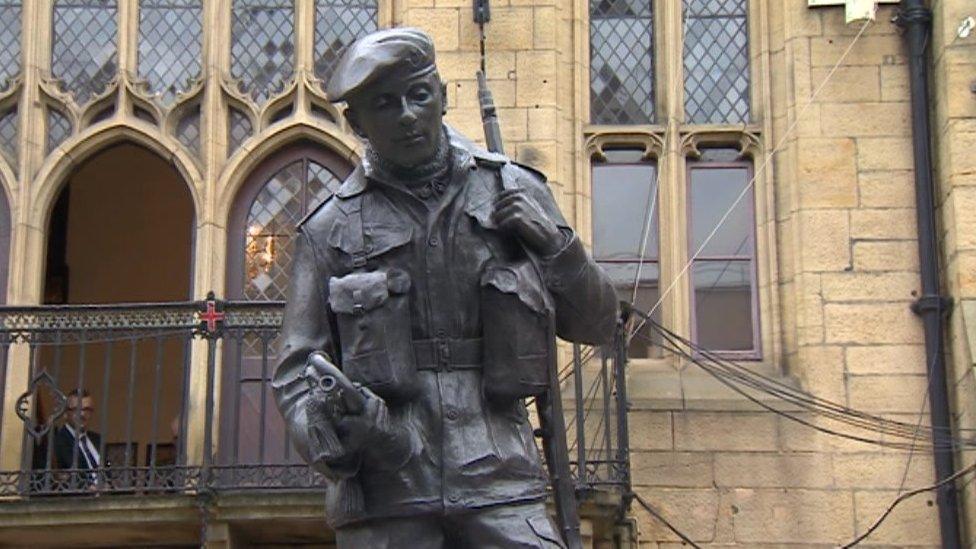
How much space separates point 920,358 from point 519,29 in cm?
347

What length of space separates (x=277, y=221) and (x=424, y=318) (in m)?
7.98

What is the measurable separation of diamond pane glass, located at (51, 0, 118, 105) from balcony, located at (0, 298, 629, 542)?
5.86 feet

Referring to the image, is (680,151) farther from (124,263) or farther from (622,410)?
(124,263)

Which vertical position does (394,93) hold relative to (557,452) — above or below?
above

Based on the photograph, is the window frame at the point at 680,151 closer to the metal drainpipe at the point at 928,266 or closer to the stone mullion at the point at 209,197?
the metal drainpipe at the point at 928,266

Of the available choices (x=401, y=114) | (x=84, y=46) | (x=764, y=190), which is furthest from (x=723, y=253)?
(x=401, y=114)

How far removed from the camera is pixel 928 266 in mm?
12125

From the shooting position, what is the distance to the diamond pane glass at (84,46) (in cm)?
1285

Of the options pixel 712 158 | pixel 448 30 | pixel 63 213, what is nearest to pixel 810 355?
pixel 712 158

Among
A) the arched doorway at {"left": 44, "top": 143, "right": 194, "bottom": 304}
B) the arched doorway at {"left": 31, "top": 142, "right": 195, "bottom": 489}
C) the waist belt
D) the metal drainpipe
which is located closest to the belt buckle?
the waist belt

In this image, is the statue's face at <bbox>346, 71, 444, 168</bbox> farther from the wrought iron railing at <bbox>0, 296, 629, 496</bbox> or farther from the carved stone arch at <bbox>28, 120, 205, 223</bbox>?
the carved stone arch at <bbox>28, 120, 205, 223</bbox>

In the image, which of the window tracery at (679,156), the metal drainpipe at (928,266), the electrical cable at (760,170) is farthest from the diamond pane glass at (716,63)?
the metal drainpipe at (928,266)

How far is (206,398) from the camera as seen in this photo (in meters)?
11.8

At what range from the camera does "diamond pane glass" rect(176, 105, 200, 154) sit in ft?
41.9
